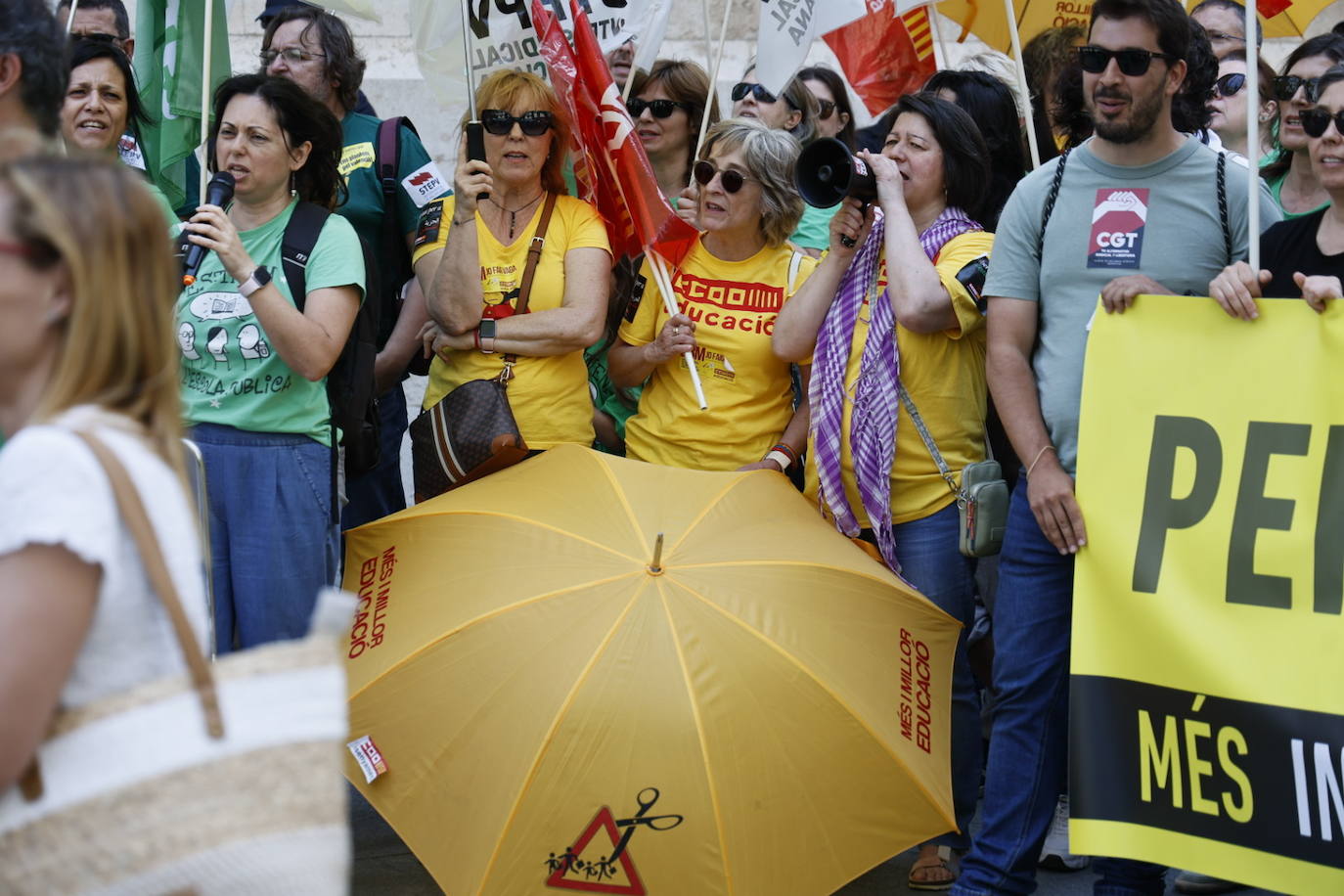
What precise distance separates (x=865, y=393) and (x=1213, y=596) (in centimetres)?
118

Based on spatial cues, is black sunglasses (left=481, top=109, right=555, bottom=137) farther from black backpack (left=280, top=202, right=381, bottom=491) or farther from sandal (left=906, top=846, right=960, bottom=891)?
sandal (left=906, top=846, right=960, bottom=891)

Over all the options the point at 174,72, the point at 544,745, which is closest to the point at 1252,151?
the point at 544,745

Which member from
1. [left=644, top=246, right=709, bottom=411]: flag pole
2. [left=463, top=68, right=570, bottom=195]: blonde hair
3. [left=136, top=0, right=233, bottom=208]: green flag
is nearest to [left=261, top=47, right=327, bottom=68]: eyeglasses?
[left=136, top=0, right=233, bottom=208]: green flag

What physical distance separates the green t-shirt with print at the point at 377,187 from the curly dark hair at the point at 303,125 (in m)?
0.70

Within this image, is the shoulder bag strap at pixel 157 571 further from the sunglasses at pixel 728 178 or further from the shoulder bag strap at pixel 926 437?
the sunglasses at pixel 728 178

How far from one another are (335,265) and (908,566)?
177 cm

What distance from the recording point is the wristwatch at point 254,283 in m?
4.18

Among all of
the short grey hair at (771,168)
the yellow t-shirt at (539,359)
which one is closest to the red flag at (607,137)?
the yellow t-shirt at (539,359)

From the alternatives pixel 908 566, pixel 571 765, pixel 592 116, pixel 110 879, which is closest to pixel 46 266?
pixel 110 879

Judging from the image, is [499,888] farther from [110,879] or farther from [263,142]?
[263,142]

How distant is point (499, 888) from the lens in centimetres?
352

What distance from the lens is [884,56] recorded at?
244 inches

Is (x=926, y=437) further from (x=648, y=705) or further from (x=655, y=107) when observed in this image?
(x=655, y=107)

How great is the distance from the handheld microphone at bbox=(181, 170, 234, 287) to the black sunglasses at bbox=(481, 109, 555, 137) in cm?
89
